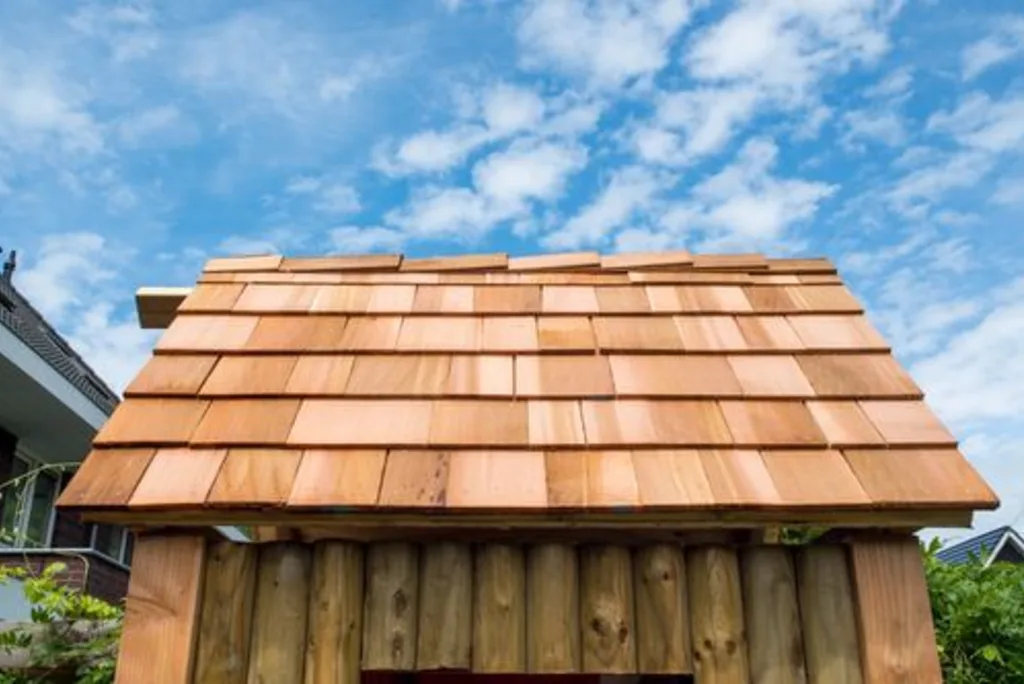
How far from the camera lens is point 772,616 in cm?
221

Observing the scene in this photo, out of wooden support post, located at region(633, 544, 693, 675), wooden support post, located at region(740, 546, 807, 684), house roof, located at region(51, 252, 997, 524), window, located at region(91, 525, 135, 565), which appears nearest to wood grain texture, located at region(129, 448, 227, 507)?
house roof, located at region(51, 252, 997, 524)

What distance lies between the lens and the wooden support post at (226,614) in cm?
219

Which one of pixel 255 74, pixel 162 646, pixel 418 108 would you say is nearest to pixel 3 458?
pixel 255 74

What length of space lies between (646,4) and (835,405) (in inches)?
168

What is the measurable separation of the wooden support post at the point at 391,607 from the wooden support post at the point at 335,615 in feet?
0.10

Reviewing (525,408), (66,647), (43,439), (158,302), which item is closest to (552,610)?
(525,408)

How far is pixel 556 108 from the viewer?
759cm

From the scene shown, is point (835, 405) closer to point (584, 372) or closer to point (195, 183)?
point (584, 372)

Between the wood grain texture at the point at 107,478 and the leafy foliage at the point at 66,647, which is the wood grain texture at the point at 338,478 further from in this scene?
the leafy foliage at the point at 66,647

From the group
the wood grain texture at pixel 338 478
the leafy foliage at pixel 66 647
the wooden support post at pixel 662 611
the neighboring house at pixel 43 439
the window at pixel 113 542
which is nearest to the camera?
the wood grain texture at pixel 338 478

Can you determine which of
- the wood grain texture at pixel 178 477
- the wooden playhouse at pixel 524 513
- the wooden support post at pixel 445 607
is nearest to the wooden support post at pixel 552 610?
the wooden playhouse at pixel 524 513

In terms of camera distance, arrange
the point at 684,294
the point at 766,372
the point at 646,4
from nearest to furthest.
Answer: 1. the point at 766,372
2. the point at 684,294
3. the point at 646,4

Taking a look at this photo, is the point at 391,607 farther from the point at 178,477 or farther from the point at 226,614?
the point at 178,477

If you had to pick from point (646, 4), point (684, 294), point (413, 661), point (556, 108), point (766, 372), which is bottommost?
point (413, 661)
